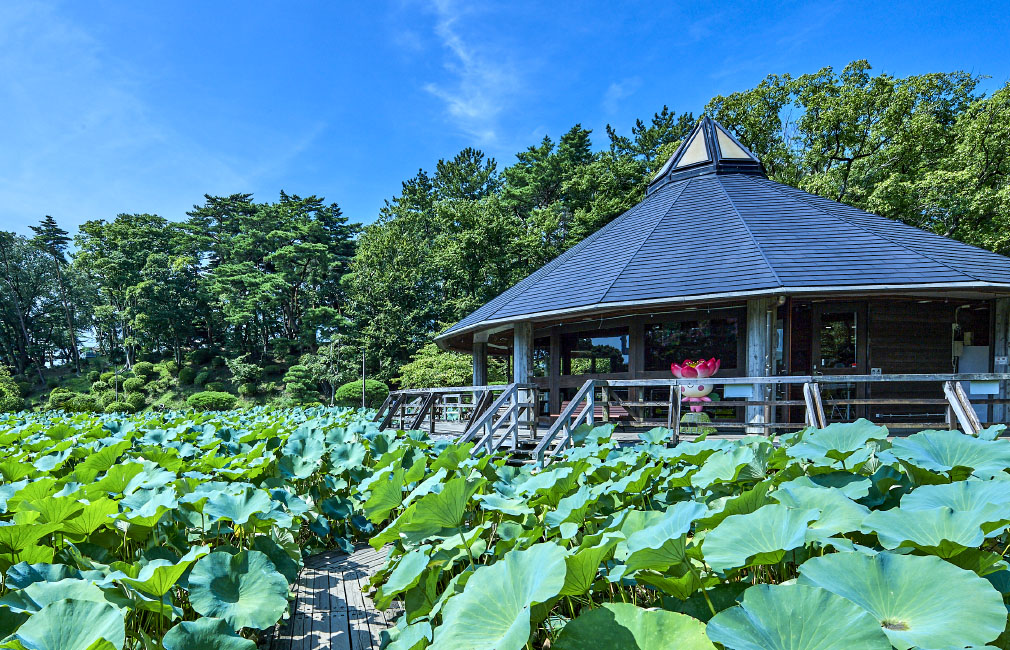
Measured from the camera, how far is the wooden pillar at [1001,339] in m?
8.03

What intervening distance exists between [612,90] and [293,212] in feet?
94.4

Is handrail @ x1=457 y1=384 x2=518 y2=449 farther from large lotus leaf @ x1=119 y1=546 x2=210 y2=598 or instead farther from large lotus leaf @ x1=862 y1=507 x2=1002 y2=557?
large lotus leaf @ x1=862 y1=507 x2=1002 y2=557

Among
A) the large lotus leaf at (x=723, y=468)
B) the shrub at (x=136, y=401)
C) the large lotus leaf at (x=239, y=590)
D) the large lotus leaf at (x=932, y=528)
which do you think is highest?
the large lotus leaf at (x=932, y=528)

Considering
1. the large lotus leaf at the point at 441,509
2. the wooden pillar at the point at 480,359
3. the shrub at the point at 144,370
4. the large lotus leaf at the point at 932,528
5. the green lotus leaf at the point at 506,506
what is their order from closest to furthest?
the large lotus leaf at the point at 932,528
the large lotus leaf at the point at 441,509
the green lotus leaf at the point at 506,506
the wooden pillar at the point at 480,359
the shrub at the point at 144,370

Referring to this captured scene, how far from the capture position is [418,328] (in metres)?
25.3

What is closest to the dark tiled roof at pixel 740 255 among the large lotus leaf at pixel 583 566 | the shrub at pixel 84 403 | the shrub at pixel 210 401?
the large lotus leaf at pixel 583 566

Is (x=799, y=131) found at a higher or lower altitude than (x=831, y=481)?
higher

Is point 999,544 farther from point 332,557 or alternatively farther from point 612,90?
point 612,90

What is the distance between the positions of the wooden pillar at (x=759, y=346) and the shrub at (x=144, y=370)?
33963mm

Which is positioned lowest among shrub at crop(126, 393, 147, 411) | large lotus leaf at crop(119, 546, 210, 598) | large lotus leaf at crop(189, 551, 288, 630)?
shrub at crop(126, 393, 147, 411)

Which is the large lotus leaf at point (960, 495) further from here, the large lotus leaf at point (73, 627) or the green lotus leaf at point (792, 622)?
the large lotus leaf at point (73, 627)

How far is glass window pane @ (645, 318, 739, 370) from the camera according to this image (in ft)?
26.6

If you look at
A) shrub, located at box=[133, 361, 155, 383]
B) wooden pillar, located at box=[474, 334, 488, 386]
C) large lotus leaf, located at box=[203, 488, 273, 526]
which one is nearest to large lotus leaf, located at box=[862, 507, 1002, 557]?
large lotus leaf, located at box=[203, 488, 273, 526]

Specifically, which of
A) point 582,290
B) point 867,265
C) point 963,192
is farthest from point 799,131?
point 582,290
